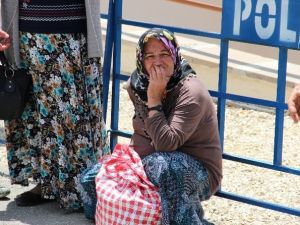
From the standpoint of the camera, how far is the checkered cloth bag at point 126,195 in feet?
12.3

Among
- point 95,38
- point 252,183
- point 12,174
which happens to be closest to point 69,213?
→ point 12,174

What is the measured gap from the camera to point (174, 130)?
12.4 ft

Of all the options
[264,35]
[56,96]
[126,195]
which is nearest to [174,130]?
[126,195]

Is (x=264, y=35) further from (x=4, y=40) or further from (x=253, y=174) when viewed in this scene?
(x=253, y=174)

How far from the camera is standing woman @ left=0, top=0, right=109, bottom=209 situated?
4176 millimetres

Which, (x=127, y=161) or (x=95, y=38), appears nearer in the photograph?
(x=127, y=161)

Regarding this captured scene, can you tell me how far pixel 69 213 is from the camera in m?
4.41

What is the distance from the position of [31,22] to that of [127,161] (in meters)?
0.87

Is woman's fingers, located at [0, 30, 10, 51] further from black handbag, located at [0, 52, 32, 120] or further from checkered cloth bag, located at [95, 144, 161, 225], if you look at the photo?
checkered cloth bag, located at [95, 144, 161, 225]

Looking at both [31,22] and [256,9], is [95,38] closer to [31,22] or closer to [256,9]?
[31,22]

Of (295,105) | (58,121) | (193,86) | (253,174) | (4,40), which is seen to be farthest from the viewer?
(253,174)

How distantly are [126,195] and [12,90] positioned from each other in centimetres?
86

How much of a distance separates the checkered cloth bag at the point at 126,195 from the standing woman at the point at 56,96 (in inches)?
18.1

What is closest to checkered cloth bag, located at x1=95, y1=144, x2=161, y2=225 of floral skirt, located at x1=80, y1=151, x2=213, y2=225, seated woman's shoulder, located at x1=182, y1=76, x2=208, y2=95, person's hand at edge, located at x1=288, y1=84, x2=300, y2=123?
floral skirt, located at x1=80, y1=151, x2=213, y2=225
